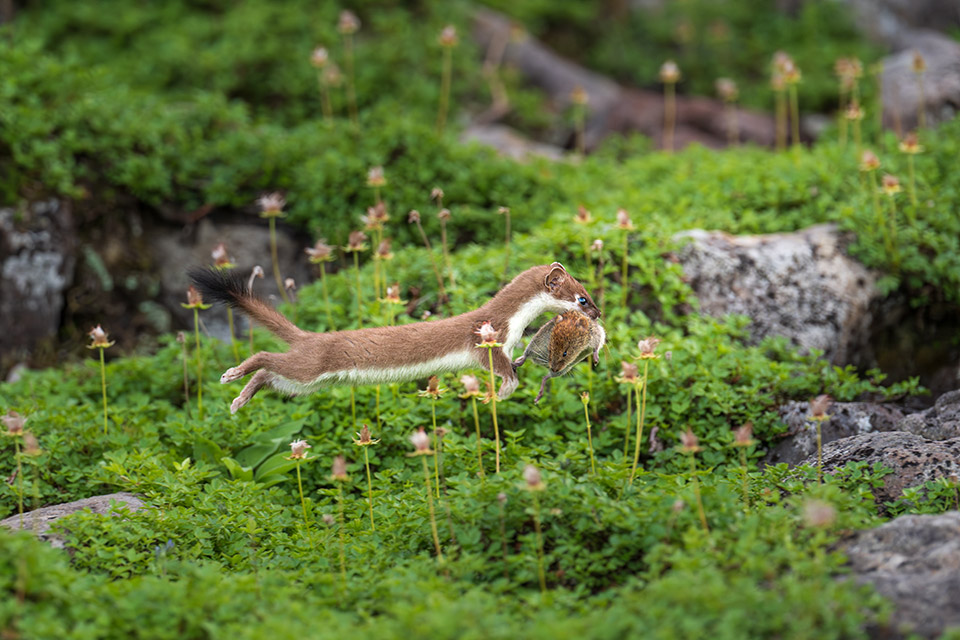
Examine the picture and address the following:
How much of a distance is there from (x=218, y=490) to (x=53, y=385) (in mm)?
2307

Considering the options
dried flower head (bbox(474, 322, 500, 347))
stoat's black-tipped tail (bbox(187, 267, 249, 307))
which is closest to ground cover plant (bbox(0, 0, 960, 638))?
dried flower head (bbox(474, 322, 500, 347))

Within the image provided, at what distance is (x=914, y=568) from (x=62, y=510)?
4.02 metres

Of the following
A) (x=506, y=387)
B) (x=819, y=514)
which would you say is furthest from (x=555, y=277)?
(x=819, y=514)

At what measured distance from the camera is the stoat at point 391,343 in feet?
15.4

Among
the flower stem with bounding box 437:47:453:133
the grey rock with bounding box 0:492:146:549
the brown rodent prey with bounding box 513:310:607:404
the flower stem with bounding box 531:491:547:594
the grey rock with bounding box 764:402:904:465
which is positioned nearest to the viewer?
the flower stem with bounding box 531:491:547:594

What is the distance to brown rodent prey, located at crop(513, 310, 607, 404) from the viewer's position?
476cm

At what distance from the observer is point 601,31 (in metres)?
15.3

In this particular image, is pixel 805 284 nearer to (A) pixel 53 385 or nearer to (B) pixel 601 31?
(A) pixel 53 385

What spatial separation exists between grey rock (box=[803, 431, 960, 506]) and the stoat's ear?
1718 mm

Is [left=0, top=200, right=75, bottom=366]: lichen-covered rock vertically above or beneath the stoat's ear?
beneath

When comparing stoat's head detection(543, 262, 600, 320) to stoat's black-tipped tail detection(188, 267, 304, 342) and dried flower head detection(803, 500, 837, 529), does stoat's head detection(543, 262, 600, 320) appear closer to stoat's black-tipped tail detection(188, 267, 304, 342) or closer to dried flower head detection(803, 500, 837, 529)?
stoat's black-tipped tail detection(188, 267, 304, 342)

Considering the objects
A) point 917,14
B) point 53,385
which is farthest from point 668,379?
point 917,14

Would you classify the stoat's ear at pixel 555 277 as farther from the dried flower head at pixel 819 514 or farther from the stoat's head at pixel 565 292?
the dried flower head at pixel 819 514

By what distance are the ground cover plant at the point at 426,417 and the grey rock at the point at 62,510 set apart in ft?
0.36
